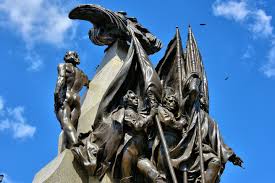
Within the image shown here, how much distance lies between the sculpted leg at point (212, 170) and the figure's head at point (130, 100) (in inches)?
54.1

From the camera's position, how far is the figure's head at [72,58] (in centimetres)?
973

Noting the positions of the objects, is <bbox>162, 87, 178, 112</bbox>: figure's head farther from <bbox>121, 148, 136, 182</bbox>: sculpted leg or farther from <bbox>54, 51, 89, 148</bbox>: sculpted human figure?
<bbox>54, 51, 89, 148</bbox>: sculpted human figure

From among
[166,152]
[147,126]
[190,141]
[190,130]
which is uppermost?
[147,126]

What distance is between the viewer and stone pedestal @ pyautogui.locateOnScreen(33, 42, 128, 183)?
25.8ft

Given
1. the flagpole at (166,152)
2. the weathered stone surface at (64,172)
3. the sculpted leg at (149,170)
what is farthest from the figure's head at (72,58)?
the sculpted leg at (149,170)

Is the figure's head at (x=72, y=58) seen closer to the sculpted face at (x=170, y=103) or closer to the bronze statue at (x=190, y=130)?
the bronze statue at (x=190, y=130)

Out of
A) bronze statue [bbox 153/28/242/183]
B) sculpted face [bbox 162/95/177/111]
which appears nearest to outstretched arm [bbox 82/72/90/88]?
bronze statue [bbox 153/28/242/183]

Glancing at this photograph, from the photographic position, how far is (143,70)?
8789mm

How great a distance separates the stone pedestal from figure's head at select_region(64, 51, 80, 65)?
19.9 inches

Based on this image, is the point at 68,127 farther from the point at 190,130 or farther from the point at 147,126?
the point at 190,130

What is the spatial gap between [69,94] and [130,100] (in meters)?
1.27

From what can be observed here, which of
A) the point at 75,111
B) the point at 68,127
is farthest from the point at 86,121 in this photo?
the point at 68,127

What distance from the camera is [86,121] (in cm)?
906

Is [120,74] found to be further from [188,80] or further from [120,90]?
[188,80]
